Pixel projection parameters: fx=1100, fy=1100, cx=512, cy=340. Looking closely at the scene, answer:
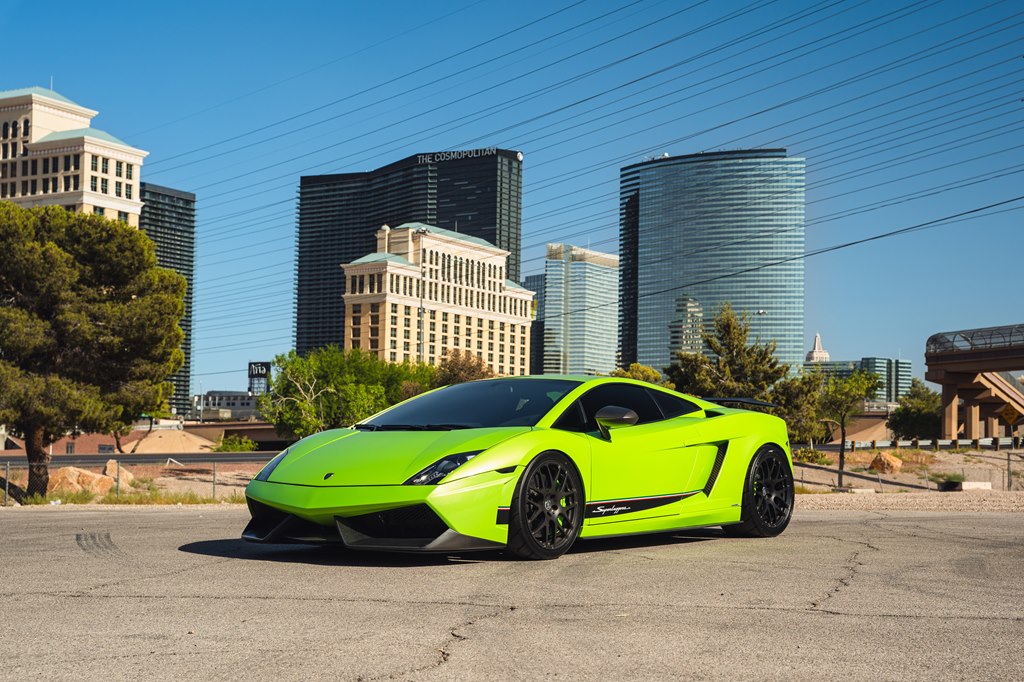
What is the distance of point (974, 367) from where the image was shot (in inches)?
2788

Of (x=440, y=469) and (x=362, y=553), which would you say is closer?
(x=440, y=469)

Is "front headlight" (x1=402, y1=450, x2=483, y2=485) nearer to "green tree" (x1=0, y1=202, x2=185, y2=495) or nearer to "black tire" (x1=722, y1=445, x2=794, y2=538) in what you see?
"black tire" (x1=722, y1=445, x2=794, y2=538)

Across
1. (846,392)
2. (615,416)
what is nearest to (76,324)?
(615,416)

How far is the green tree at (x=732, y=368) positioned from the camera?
52.5m

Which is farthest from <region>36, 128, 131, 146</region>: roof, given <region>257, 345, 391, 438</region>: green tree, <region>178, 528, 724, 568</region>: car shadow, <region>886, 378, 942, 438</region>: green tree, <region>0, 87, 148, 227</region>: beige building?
<region>178, 528, 724, 568</region>: car shadow

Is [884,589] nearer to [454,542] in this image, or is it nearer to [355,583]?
[454,542]

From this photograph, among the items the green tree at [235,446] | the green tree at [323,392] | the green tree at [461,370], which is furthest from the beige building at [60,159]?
the green tree at [461,370]

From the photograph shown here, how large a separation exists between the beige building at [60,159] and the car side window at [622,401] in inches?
6902

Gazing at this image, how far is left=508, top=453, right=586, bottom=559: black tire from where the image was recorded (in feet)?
23.2

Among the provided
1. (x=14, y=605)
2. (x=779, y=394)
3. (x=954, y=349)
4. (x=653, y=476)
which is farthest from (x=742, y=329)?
(x=14, y=605)

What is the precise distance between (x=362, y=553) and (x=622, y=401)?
7.45 ft

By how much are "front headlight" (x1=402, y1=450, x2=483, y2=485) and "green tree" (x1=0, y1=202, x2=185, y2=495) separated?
3318 centimetres

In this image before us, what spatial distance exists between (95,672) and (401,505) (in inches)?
115

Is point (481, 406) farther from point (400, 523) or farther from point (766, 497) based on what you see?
point (766, 497)
